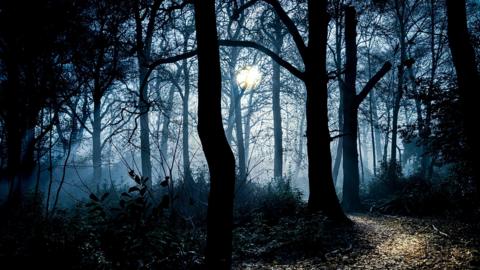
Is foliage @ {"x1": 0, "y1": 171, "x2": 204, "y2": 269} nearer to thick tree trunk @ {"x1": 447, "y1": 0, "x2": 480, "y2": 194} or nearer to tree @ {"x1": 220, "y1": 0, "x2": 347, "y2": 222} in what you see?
tree @ {"x1": 220, "y1": 0, "x2": 347, "y2": 222}

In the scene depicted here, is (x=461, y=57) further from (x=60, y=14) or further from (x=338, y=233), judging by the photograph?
(x=60, y=14)

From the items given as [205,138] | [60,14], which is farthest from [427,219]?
[60,14]

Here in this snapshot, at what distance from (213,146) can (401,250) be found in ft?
13.9

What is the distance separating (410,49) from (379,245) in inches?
680

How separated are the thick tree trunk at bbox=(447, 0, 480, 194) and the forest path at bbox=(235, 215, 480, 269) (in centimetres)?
158

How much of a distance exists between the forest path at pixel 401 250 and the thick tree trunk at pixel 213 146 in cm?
169

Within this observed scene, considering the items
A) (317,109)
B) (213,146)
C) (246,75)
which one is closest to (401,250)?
(317,109)

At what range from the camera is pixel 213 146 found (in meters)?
4.29

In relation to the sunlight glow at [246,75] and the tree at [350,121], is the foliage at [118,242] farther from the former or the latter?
the sunlight glow at [246,75]

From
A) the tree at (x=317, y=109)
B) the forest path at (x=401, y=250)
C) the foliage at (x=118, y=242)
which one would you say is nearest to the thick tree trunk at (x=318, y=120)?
the tree at (x=317, y=109)

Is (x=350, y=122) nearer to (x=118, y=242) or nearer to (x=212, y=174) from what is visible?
(x=212, y=174)

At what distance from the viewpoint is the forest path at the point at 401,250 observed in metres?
5.32

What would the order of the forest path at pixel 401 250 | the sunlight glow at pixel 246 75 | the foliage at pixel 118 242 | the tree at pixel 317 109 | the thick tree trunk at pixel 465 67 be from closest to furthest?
the foliage at pixel 118 242, the forest path at pixel 401 250, the thick tree trunk at pixel 465 67, the tree at pixel 317 109, the sunlight glow at pixel 246 75

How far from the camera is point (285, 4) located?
1320 centimetres
